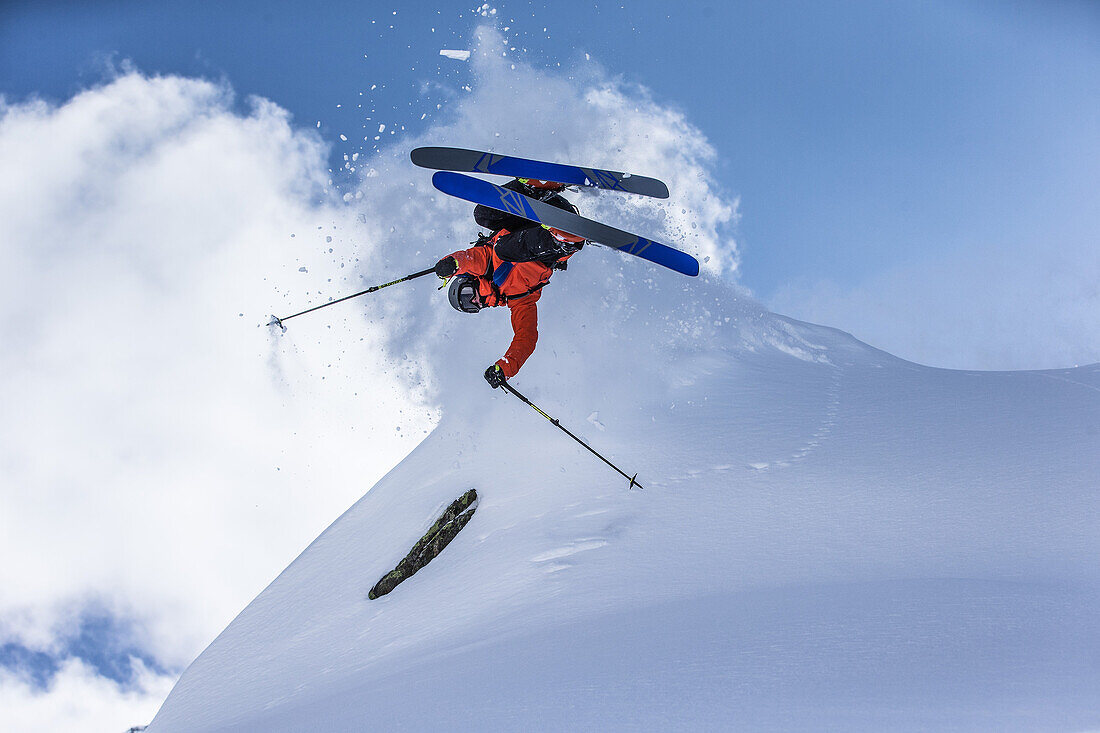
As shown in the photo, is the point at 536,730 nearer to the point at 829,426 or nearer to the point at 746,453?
the point at 746,453

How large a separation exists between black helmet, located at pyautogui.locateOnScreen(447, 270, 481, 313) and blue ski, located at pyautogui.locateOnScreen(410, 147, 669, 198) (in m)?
1.12

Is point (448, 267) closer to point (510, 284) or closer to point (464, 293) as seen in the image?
point (464, 293)

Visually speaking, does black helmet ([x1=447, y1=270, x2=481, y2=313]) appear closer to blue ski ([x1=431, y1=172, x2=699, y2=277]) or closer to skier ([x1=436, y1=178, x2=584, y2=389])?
skier ([x1=436, y1=178, x2=584, y2=389])

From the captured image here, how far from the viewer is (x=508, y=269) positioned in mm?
6145

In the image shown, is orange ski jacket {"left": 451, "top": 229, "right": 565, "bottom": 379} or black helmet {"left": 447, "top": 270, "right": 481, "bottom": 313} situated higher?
orange ski jacket {"left": 451, "top": 229, "right": 565, "bottom": 379}

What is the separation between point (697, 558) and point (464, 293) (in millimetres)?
3168

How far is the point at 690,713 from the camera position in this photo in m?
2.67

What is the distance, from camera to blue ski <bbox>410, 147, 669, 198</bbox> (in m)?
6.38

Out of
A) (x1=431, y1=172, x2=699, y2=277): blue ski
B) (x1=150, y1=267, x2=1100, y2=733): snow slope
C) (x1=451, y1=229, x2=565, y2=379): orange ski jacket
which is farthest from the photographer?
(x1=451, y1=229, x2=565, y2=379): orange ski jacket

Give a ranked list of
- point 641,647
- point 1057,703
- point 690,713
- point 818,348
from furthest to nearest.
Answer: point 818,348 → point 641,647 → point 690,713 → point 1057,703

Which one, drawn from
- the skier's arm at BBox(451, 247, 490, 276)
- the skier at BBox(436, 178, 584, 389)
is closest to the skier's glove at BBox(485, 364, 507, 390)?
the skier at BBox(436, 178, 584, 389)

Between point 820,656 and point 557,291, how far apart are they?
8.88 metres

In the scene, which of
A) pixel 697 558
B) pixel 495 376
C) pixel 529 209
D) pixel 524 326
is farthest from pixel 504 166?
pixel 697 558

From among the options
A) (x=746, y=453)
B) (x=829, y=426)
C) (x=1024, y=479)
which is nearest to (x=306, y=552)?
(x=746, y=453)
